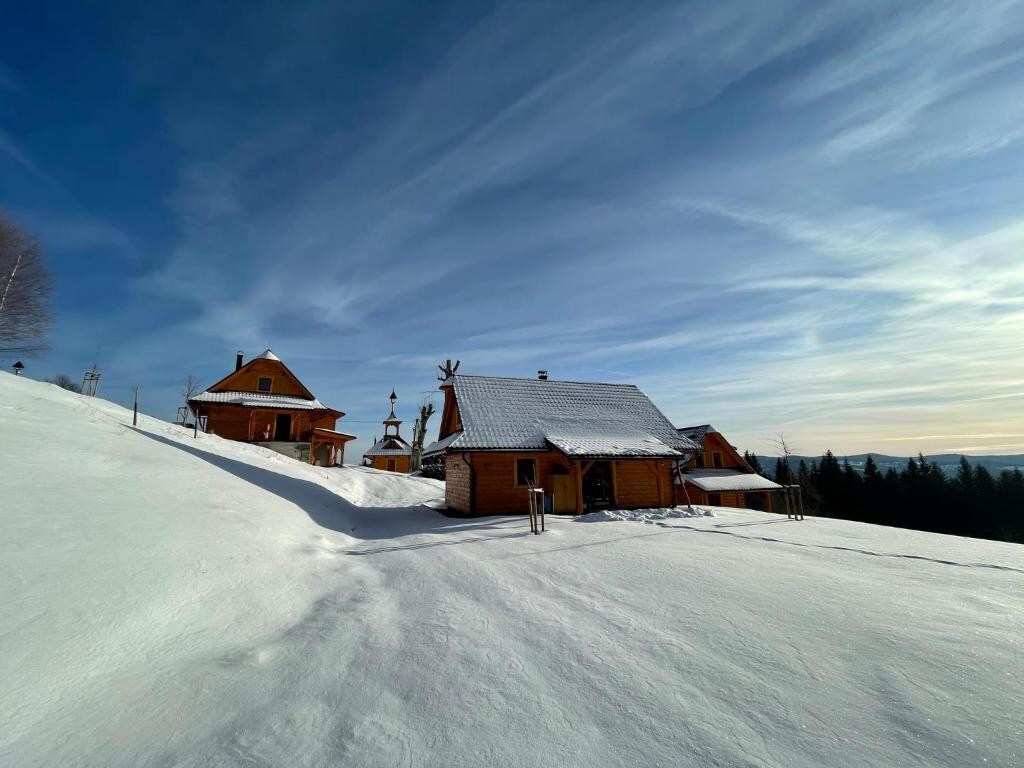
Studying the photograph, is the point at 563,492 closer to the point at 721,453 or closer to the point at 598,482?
the point at 598,482

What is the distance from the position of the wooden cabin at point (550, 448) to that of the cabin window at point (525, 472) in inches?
1.5

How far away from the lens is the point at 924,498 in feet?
158

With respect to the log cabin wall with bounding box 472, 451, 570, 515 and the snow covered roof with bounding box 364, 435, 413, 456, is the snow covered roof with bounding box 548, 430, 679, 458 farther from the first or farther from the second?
the snow covered roof with bounding box 364, 435, 413, 456

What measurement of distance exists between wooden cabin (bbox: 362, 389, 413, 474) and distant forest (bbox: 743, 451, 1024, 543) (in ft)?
126

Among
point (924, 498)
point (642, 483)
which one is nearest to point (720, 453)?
point (642, 483)

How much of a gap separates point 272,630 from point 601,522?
389 inches

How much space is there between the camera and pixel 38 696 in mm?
3010

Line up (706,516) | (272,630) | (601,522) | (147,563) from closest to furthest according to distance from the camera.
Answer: (272,630), (147,563), (601,522), (706,516)

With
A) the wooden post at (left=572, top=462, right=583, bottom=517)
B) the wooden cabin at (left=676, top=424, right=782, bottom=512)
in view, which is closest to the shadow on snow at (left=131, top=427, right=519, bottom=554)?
the wooden post at (left=572, top=462, right=583, bottom=517)

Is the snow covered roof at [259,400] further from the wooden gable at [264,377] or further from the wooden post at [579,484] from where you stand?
the wooden post at [579,484]

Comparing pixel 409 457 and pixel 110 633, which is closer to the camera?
pixel 110 633

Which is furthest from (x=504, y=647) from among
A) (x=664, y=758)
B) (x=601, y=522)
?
(x=601, y=522)

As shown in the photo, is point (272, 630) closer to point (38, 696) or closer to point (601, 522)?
point (38, 696)

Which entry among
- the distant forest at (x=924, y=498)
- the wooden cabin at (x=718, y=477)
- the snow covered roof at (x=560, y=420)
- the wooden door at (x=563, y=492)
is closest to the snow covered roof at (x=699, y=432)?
the wooden cabin at (x=718, y=477)
